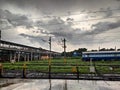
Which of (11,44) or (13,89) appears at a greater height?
(11,44)

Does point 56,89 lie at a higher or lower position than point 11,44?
lower

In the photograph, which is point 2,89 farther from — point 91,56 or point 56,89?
point 91,56

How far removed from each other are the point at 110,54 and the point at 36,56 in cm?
5815

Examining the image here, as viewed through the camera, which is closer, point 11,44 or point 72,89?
point 72,89

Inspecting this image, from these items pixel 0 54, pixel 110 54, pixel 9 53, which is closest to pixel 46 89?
pixel 110 54

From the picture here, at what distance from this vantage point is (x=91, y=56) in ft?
200

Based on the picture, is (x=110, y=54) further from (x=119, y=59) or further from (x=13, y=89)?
(x=13, y=89)

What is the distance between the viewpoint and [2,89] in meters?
12.2

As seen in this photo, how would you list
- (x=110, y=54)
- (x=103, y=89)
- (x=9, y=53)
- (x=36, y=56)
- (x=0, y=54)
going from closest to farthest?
(x=103, y=89)
(x=110, y=54)
(x=0, y=54)
(x=9, y=53)
(x=36, y=56)

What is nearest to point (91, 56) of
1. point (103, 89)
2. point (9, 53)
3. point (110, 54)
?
point (110, 54)

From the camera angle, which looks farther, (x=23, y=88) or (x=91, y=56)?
(x=91, y=56)

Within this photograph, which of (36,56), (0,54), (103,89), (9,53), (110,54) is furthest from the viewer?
(36,56)

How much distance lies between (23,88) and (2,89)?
1198mm

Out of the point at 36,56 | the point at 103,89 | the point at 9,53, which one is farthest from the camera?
the point at 36,56
